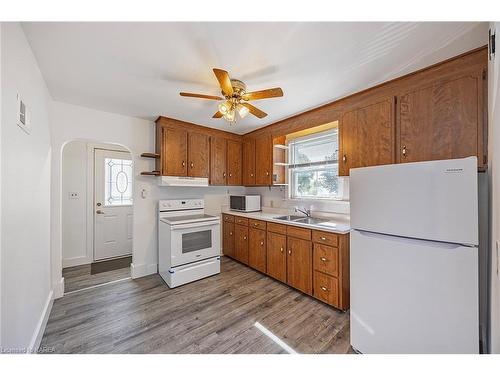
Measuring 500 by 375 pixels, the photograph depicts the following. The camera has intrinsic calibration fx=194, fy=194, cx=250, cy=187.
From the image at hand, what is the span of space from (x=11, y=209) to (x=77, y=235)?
2786 mm

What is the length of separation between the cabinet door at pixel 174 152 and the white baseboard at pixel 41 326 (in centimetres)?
179

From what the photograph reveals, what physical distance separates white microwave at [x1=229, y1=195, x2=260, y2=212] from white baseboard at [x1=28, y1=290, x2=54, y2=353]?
2519 millimetres

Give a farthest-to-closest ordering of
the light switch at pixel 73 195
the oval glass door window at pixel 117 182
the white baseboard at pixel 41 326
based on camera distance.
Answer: the oval glass door window at pixel 117 182 → the light switch at pixel 73 195 → the white baseboard at pixel 41 326

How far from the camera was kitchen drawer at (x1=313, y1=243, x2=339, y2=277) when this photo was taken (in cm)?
198

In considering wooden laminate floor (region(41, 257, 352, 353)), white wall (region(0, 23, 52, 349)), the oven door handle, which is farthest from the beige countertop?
white wall (region(0, 23, 52, 349))

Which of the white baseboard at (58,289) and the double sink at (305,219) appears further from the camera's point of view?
Answer: the double sink at (305,219)

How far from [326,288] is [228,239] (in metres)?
1.86

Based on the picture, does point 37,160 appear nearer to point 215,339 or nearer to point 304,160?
point 215,339

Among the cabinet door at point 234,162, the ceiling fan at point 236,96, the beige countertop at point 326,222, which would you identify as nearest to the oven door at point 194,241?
the beige countertop at point 326,222

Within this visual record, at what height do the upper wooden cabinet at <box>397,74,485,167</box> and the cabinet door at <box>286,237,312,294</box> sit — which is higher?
the upper wooden cabinet at <box>397,74,485,167</box>

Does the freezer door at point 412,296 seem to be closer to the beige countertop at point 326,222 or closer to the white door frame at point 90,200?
the beige countertop at point 326,222

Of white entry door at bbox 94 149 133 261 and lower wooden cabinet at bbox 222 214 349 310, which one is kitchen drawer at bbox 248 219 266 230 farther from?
white entry door at bbox 94 149 133 261

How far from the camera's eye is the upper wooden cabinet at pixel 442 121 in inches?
56.1
